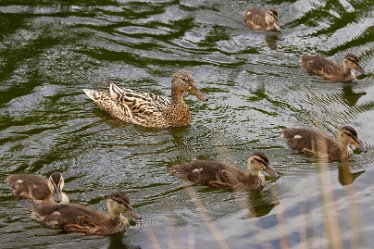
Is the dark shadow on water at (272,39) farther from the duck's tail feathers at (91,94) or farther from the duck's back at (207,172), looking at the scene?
the duck's back at (207,172)

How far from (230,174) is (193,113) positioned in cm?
193

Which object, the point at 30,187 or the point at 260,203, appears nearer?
the point at 30,187

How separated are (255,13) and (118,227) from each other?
5221 millimetres

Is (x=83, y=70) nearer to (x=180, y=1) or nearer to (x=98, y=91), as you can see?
(x=98, y=91)

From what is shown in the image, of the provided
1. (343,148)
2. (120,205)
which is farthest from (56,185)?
(343,148)

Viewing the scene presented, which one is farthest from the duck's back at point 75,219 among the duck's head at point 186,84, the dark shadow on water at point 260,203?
the duck's head at point 186,84

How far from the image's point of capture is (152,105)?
952cm

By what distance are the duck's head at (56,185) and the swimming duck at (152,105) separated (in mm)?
2171

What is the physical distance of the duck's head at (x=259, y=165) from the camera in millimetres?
7953

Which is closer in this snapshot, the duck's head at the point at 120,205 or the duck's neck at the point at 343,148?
the duck's head at the point at 120,205

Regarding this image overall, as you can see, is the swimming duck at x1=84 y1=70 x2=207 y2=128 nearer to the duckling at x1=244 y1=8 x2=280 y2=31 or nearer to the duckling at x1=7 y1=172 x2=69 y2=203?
the duckling at x1=7 y1=172 x2=69 y2=203

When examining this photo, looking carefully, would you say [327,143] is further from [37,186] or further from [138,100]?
[37,186]

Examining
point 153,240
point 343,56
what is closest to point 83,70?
point 343,56

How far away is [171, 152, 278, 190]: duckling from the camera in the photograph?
7.95 meters
